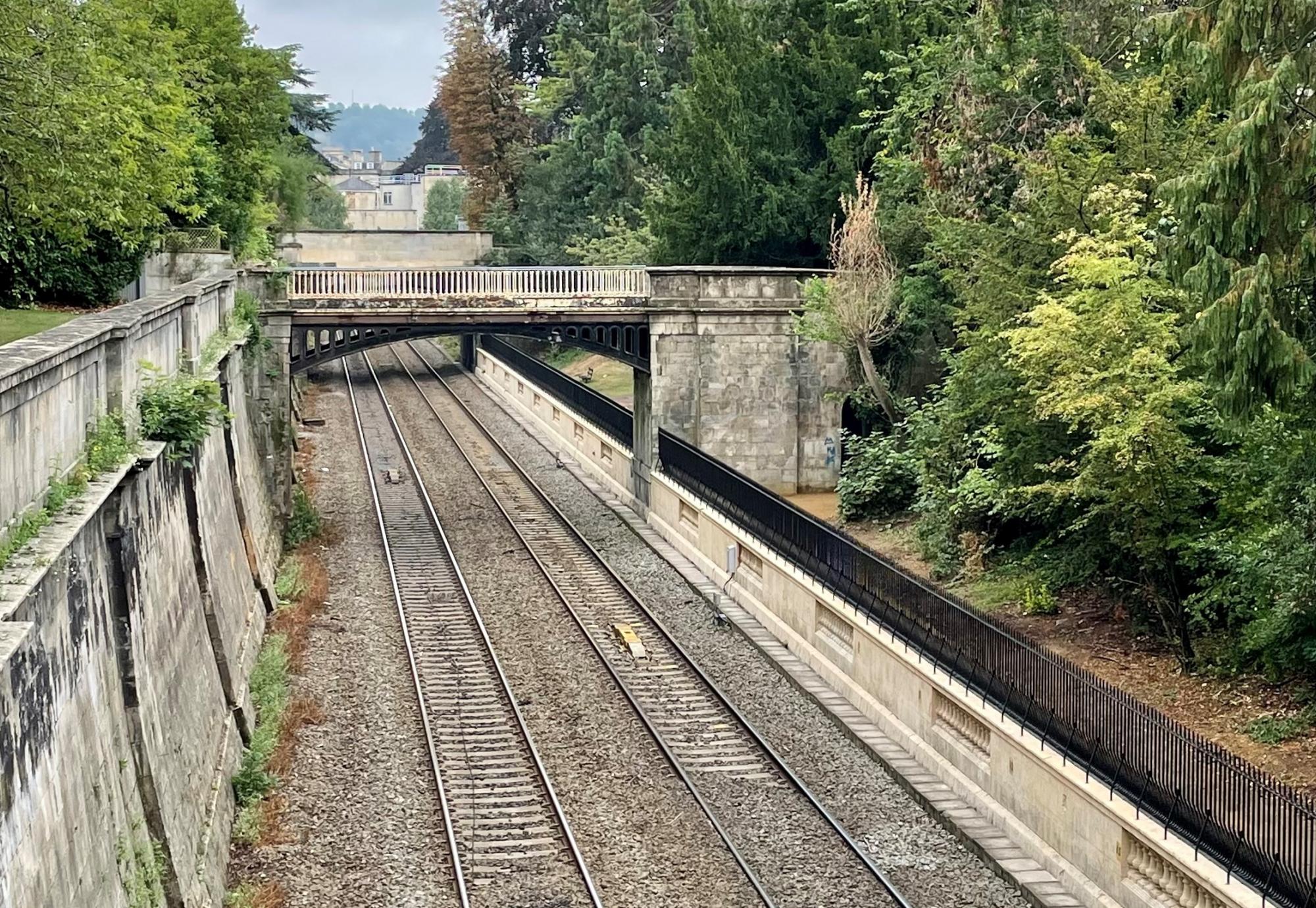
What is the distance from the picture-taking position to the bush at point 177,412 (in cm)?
1755

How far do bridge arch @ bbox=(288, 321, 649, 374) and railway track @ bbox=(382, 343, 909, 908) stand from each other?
4288mm

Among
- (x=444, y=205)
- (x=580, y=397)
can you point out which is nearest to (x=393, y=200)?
(x=444, y=205)

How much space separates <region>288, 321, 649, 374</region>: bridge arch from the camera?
3659cm

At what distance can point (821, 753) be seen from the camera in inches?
830

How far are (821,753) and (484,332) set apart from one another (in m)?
17.6

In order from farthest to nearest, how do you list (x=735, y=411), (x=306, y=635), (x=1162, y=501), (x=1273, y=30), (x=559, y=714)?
(x=735, y=411), (x=306, y=635), (x=559, y=714), (x=1162, y=501), (x=1273, y=30)

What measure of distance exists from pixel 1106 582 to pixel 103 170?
52.5 ft

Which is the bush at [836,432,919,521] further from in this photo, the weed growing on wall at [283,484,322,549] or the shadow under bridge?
the weed growing on wall at [283,484,322,549]

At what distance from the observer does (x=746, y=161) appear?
135 feet

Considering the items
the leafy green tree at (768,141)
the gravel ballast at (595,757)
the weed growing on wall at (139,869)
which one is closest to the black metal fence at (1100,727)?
the gravel ballast at (595,757)

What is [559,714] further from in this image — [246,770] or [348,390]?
[348,390]

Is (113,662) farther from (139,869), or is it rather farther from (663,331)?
(663,331)

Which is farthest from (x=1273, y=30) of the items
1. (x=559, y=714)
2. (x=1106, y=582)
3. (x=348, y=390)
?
(x=348, y=390)

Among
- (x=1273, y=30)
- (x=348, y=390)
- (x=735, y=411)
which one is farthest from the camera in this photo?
(x=348, y=390)
